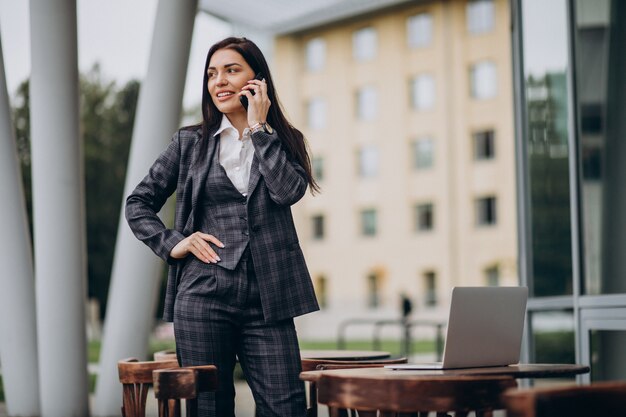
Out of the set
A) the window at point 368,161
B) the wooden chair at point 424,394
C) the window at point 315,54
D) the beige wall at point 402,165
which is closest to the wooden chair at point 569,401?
the wooden chair at point 424,394

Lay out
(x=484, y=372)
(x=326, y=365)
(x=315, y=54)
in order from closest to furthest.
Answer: (x=484, y=372), (x=326, y=365), (x=315, y=54)

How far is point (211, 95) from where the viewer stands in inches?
124

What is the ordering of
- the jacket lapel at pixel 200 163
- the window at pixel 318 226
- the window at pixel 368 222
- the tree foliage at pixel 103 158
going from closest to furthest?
the jacket lapel at pixel 200 163
the tree foliage at pixel 103 158
the window at pixel 368 222
the window at pixel 318 226

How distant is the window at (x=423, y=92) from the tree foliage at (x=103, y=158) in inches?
613

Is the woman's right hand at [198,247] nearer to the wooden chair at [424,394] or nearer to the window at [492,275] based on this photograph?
the wooden chair at [424,394]

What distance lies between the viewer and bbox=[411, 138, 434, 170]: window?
40438mm

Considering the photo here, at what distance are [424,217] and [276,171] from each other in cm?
3812

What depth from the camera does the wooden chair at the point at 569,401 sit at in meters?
1.96

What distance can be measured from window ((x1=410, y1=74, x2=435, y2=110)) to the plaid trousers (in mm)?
37860

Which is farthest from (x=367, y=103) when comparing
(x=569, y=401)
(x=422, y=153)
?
(x=569, y=401)

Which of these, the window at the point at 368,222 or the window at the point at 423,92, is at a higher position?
the window at the point at 423,92

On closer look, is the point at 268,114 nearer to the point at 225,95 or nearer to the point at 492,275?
the point at 225,95

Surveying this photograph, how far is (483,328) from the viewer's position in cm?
295

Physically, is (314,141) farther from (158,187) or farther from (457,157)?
(158,187)
